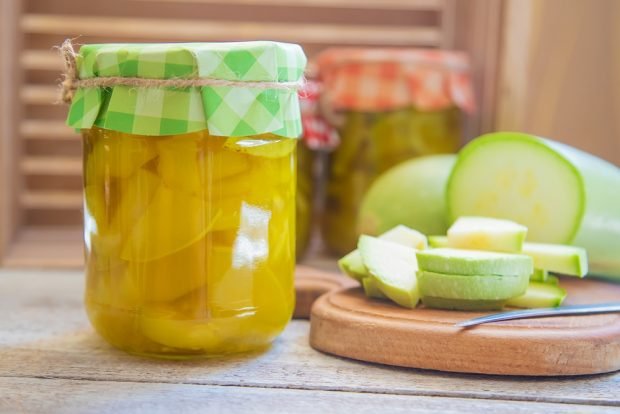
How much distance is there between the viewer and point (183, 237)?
2.25 feet

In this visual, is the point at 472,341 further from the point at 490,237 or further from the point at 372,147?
the point at 372,147

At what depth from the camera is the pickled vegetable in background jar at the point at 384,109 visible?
1222 mm

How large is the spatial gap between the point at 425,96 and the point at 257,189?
58 cm

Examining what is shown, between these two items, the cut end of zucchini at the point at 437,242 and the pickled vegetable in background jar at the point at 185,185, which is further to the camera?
the cut end of zucchini at the point at 437,242

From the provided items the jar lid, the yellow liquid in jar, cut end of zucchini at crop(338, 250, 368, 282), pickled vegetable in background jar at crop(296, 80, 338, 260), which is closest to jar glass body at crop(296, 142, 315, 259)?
pickled vegetable in background jar at crop(296, 80, 338, 260)

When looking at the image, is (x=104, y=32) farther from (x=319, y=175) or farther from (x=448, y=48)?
(x=448, y=48)

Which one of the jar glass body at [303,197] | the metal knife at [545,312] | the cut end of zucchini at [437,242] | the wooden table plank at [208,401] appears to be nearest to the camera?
the wooden table plank at [208,401]

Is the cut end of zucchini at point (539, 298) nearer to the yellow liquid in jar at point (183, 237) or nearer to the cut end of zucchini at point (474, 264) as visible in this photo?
the cut end of zucchini at point (474, 264)

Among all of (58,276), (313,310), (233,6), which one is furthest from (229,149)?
(233,6)

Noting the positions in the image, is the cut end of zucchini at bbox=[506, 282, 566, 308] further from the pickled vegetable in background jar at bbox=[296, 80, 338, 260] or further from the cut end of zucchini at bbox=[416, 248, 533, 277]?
the pickled vegetable in background jar at bbox=[296, 80, 338, 260]

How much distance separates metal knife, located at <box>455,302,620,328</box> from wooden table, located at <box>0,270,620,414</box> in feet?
0.17

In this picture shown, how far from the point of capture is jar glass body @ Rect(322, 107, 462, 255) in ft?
4.05

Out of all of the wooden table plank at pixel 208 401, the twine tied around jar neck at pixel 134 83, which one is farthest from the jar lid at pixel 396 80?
the wooden table plank at pixel 208 401

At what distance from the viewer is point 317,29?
138cm
